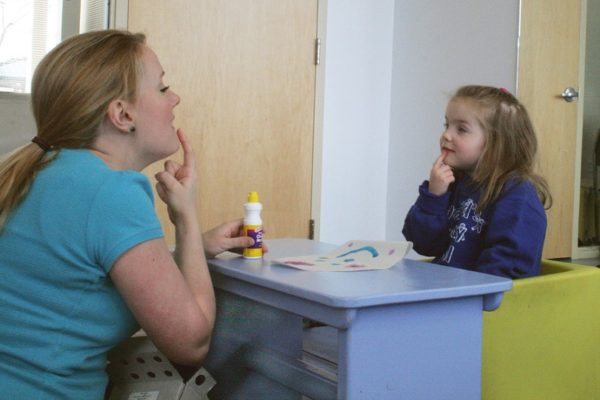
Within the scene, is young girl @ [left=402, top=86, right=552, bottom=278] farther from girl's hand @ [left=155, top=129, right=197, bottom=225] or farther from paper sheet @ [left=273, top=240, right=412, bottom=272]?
girl's hand @ [left=155, top=129, right=197, bottom=225]

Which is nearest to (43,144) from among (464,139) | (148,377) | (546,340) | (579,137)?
(148,377)

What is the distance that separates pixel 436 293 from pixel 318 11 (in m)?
3.18

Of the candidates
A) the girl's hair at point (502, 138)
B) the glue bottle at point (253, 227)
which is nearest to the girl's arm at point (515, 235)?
the girl's hair at point (502, 138)

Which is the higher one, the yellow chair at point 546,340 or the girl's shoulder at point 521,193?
the girl's shoulder at point 521,193

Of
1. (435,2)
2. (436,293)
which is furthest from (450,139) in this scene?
(435,2)

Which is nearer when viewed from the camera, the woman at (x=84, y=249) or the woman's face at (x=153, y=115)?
the woman at (x=84, y=249)

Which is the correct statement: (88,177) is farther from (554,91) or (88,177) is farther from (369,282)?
(554,91)

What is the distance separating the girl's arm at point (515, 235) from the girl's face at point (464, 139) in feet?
0.68

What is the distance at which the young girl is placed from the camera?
1.93 m

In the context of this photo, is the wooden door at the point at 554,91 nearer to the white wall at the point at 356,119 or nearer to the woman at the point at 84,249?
the white wall at the point at 356,119

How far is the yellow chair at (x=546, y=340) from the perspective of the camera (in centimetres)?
158

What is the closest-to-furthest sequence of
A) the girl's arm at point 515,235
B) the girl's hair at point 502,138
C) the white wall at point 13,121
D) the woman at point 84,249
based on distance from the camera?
the woman at point 84,249, the girl's arm at point 515,235, the girl's hair at point 502,138, the white wall at point 13,121

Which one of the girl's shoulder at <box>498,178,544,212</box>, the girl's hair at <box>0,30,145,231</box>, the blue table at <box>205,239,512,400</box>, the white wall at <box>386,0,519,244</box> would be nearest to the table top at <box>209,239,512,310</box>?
the blue table at <box>205,239,512,400</box>

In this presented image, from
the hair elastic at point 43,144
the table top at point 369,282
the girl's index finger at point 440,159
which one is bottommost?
the table top at point 369,282
